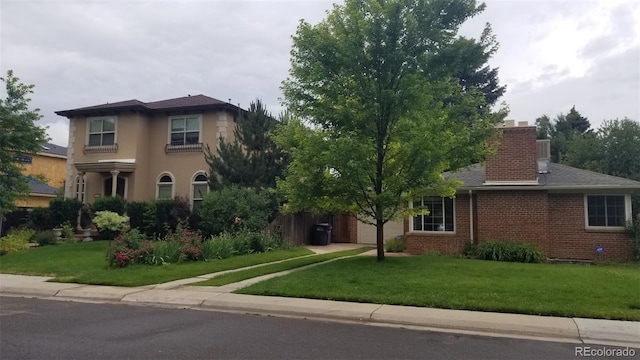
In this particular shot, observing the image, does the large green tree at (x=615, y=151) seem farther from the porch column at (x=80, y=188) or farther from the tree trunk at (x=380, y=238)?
the porch column at (x=80, y=188)

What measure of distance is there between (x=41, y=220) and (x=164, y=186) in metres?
5.63

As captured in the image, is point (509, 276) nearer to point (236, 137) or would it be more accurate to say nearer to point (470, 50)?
point (470, 50)

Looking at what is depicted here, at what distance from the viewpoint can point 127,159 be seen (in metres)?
24.9

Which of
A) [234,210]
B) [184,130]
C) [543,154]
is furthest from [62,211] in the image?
[543,154]

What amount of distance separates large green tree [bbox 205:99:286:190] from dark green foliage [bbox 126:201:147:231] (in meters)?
3.41

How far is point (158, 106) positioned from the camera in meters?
25.9

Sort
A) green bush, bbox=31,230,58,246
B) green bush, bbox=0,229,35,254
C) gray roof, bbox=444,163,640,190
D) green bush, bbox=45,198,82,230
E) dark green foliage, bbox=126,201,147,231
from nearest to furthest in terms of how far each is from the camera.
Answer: gray roof, bbox=444,163,640,190
green bush, bbox=0,229,35,254
green bush, bbox=31,230,58,246
dark green foliage, bbox=126,201,147,231
green bush, bbox=45,198,82,230

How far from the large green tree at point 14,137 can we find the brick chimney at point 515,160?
17268mm

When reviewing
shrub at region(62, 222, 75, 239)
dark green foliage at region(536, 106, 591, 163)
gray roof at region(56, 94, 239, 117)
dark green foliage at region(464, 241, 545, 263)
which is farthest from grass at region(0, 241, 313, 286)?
dark green foliage at region(536, 106, 591, 163)

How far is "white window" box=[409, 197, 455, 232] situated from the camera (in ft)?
62.2

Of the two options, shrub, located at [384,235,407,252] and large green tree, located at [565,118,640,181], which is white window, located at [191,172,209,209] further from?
large green tree, located at [565,118,640,181]

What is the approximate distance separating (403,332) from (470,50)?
9264 mm

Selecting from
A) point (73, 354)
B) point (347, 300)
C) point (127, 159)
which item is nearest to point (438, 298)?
point (347, 300)

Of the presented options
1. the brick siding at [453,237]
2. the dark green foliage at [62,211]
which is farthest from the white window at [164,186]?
the brick siding at [453,237]
